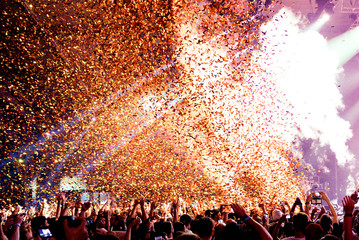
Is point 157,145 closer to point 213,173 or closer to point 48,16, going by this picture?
point 213,173

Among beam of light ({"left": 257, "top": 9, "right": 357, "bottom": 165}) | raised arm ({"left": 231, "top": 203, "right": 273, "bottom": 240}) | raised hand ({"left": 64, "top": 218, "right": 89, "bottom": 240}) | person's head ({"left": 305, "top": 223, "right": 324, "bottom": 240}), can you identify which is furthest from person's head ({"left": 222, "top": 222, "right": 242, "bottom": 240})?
beam of light ({"left": 257, "top": 9, "right": 357, "bottom": 165})

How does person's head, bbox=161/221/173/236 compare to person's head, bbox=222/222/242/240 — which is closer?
person's head, bbox=222/222/242/240

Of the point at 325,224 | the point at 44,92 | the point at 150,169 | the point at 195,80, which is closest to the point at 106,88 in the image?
the point at 44,92

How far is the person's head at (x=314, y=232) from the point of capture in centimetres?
338

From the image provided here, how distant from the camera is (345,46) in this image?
24.3m

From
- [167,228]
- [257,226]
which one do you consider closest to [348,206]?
[257,226]

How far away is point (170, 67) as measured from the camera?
39.3ft

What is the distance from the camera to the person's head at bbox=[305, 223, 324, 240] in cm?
338

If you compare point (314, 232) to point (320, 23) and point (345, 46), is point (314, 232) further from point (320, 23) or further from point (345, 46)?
point (345, 46)

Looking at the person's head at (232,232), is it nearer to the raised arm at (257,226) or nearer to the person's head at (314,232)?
the raised arm at (257,226)

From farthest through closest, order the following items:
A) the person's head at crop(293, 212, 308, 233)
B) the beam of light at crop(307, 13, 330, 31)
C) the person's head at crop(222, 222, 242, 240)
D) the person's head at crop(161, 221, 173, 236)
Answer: the beam of light at crop(307, 13, 330, 31) → the person's head at crop(161, 221, 173, 236) → the person's head at crop(293, 212, 308, 233) → the person's head at crop(222, 222, 242, 240)

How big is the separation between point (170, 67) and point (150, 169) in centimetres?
661

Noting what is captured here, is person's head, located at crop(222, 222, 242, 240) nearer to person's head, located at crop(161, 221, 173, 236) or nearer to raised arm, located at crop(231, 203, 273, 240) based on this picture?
raised arm, located at crop(231, 203, 273, 240)

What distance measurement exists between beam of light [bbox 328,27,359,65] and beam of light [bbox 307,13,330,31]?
1.79 meters
